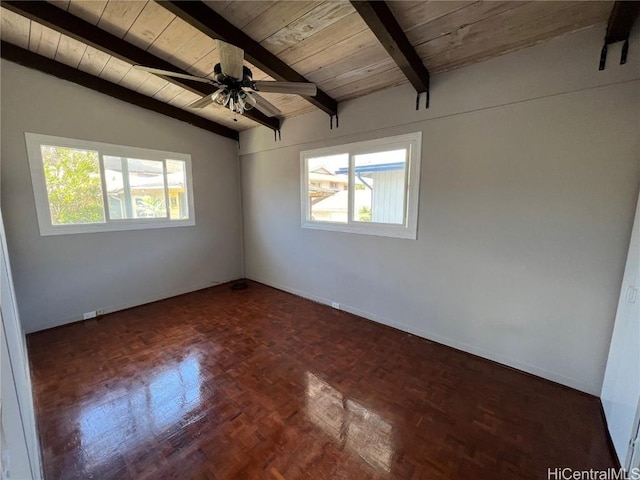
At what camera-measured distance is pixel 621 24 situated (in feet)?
5.33

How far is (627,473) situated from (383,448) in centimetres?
124

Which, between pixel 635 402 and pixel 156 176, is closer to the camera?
pixel 635 402

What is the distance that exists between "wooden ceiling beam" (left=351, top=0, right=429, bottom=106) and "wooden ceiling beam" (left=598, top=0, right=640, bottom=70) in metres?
1.18

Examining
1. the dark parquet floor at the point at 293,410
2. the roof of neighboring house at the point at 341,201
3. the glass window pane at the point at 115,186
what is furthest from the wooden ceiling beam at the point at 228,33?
the dark parquet floor at the point at 293,410

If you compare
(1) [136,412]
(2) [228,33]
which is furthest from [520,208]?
(1) [136,412]

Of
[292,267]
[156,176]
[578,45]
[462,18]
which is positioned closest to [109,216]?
[156,176]

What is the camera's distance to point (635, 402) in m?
1.37

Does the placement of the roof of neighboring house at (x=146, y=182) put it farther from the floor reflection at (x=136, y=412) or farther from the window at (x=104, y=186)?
the floor reflection at (x=136, y=412)

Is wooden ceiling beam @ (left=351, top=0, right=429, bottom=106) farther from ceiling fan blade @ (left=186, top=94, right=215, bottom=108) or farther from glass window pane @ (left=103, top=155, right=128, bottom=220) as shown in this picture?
glass window pane @ (left=103, top=155, right=128, bottom=220)

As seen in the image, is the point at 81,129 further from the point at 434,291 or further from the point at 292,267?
the point at 434,291

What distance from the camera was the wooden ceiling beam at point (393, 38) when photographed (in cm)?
170

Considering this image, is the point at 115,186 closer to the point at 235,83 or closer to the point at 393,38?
the point at 235,83

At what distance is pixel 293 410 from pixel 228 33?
2.94m

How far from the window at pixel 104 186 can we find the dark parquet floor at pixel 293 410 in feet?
4.48
